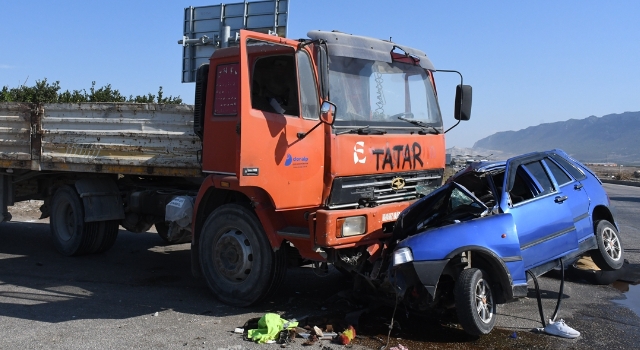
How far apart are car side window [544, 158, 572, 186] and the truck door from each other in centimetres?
280

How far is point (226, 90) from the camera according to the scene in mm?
6617

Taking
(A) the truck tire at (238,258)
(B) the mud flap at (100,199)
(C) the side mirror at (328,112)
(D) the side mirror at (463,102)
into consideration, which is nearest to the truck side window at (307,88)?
(C) the side mirror at (328,112)

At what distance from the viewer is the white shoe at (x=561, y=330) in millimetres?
5469

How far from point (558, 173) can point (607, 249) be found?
117 centimetres

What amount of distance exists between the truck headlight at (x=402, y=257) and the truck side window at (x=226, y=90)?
7.67 feet

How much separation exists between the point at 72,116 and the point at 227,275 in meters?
3.82

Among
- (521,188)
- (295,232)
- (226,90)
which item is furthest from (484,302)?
(226,90)

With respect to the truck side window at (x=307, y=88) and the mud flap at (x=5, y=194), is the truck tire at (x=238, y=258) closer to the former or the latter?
the truck side window at (x=307, y=88)

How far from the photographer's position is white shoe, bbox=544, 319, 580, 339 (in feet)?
17.9

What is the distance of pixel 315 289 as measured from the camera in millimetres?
7391

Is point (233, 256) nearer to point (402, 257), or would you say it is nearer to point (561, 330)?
point (402, 257)

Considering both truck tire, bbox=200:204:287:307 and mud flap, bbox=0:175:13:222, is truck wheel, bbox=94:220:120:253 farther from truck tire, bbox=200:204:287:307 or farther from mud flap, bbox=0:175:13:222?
truck tire, bbox=200:204:287:307

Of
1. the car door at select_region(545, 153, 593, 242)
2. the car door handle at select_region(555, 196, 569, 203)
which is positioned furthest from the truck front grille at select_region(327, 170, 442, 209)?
the car door at select_region(545, 153, 593, 242)

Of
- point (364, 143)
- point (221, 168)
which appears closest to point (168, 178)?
point (221, 168)
